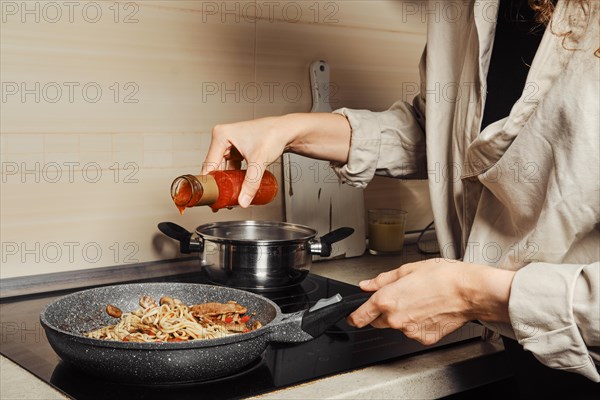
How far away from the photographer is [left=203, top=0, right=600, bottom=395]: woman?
95 cm

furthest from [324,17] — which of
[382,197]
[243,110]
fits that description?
[382,197]

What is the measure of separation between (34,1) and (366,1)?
2.76 feet

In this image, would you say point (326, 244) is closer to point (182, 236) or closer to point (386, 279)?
point (182, 236)

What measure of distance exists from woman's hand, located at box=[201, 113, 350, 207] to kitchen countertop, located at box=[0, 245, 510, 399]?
0.95 ft

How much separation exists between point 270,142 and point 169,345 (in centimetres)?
42

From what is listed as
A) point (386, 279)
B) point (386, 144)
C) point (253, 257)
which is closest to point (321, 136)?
point (386, 144)

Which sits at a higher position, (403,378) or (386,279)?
(386,279)

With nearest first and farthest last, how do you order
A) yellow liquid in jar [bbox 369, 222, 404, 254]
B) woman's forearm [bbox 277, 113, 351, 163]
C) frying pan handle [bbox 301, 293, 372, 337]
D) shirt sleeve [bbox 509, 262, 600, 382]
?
shirt sleeve [bbox 509, 262, 600, 382], frying pan handle [bbox 301, 293, 372, 337], woman's forearm [bbox 277, 113, 351, 163], yellow liquid in jar [bbox 369, 222, 404, 254]

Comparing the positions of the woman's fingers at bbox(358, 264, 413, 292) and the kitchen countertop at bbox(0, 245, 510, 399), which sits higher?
the woman's fingers at bbox(358, 264, 413, 292)

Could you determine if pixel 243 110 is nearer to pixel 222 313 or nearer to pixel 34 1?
pixel 34 1

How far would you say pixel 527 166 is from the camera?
108cm

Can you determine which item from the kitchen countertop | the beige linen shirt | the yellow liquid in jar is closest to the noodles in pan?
the kitchen countertop

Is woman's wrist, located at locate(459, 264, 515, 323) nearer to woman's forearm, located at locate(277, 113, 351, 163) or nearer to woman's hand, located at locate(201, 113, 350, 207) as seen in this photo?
woman's hand, located at locate(201, 113, 350, 207)

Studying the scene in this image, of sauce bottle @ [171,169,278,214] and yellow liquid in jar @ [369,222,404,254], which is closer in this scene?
sauce bottle @ [171,169,278,214]
